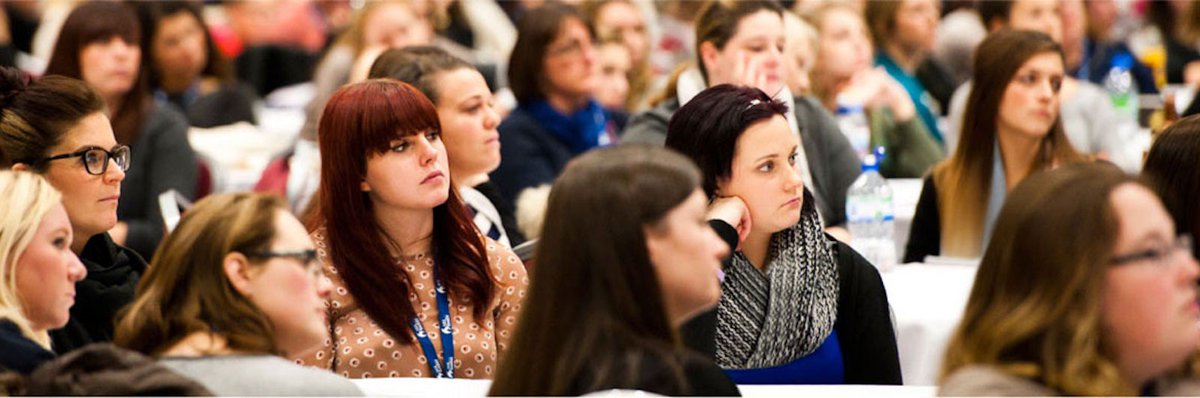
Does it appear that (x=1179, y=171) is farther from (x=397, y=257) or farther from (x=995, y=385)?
(x=397, y=257)

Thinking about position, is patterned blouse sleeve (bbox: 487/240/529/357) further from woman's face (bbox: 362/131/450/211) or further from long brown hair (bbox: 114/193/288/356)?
long brown hair (bbox: 114/193/288/356)

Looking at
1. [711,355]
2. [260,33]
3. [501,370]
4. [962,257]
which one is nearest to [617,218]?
[501,370]

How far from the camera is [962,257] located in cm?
486

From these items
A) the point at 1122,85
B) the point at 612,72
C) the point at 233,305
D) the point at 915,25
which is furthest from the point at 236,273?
the point at 1122,85

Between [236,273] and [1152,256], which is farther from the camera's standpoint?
[236,273]

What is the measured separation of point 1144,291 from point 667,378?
2.25ft

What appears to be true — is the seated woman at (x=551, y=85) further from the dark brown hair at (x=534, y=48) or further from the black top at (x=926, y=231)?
the black top at (x=926, y=231)

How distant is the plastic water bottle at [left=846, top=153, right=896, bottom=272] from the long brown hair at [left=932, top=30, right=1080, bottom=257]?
16cm

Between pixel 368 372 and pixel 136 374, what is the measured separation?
1.01 m

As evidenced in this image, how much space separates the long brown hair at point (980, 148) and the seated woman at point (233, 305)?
2.65 meters

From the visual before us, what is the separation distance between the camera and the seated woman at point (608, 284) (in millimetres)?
2332

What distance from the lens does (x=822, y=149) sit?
5.24m

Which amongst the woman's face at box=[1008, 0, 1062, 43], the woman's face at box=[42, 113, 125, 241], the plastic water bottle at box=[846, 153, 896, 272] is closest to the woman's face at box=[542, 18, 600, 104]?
the plastic water bottle at box=[846, 153, 896, 272]

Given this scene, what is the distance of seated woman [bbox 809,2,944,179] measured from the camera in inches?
254
